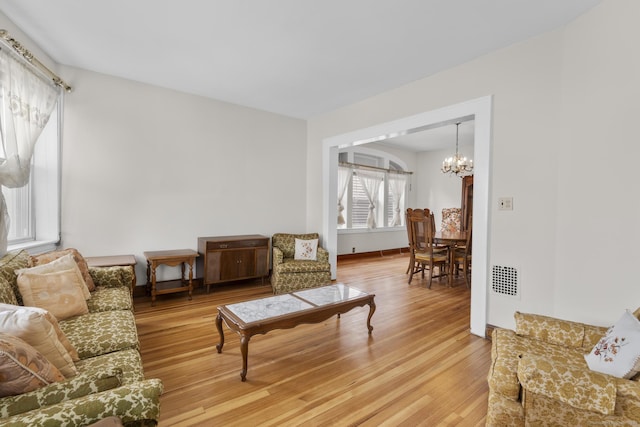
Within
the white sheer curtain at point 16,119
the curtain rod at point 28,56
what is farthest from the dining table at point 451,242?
the curtain rod at point 28,56

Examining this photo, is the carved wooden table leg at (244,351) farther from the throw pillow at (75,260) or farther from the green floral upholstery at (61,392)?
the throw pillow at (75,260)

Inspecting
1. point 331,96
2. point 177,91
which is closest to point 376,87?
point 331,96

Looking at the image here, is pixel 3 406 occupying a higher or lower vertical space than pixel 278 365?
higher

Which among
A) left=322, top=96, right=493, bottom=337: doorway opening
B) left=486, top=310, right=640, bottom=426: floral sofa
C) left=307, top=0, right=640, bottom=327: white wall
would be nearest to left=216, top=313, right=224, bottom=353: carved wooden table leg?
left=486, top=310, right=640, bottom=426: floral sofa

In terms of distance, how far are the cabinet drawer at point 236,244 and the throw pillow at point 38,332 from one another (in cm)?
265

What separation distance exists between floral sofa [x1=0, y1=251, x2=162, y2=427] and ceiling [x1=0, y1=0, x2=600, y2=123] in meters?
2.07

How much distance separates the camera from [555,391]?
1350mm

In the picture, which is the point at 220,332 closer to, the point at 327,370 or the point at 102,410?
the point at 327,370

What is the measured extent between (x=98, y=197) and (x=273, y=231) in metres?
2.46

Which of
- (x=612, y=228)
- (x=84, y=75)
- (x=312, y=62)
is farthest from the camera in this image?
(x=84, y=75)

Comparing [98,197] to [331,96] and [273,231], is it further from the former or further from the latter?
[331,96]

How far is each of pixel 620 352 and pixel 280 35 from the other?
3.20 meters

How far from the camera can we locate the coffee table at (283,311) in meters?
2.15

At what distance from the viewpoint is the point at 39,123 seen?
2.77 meters
